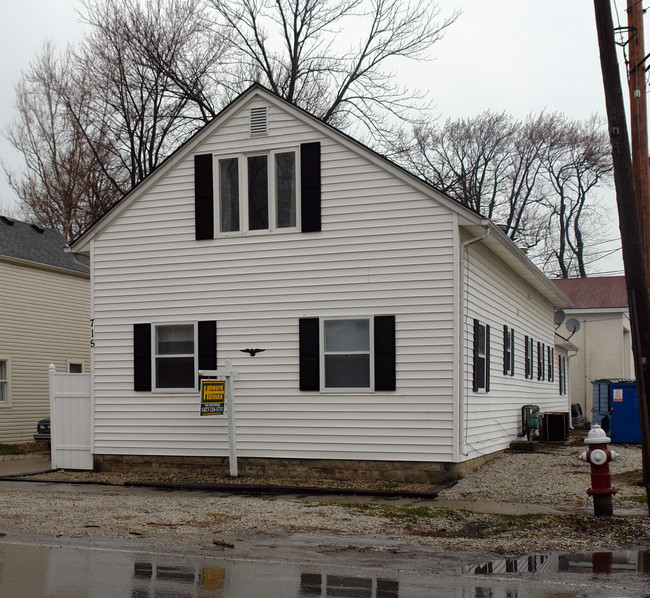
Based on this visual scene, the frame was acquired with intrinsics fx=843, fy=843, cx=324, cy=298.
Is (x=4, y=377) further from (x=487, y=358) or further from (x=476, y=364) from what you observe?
(x=476, y=364)

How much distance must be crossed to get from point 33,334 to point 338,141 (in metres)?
14.2

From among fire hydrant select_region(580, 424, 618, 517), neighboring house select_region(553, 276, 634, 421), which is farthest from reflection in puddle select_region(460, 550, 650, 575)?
neighboring house select_region(553, 276, 634, 421)

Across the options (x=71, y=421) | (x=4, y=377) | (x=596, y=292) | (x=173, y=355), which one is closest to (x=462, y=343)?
(x=173, y=355)

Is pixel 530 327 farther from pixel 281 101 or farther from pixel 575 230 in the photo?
pixel 575 230

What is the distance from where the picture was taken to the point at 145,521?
33.9 ft

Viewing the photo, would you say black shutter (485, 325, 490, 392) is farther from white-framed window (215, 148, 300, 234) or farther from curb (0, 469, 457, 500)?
white-framed window (215, 148, 300, 234)

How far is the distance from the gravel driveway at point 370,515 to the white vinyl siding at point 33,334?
1049cm

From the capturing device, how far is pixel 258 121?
15.6m

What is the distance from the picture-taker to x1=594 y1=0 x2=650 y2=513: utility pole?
10.5 meters

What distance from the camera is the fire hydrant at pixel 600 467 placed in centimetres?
973

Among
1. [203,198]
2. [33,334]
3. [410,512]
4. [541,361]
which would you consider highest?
[203,198]

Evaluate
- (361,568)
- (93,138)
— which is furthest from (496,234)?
(93,138)

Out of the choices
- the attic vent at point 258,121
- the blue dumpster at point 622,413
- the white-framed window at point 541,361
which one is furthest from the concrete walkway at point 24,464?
the blue dumpster at point 622,413

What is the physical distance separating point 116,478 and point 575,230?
1517 inches
